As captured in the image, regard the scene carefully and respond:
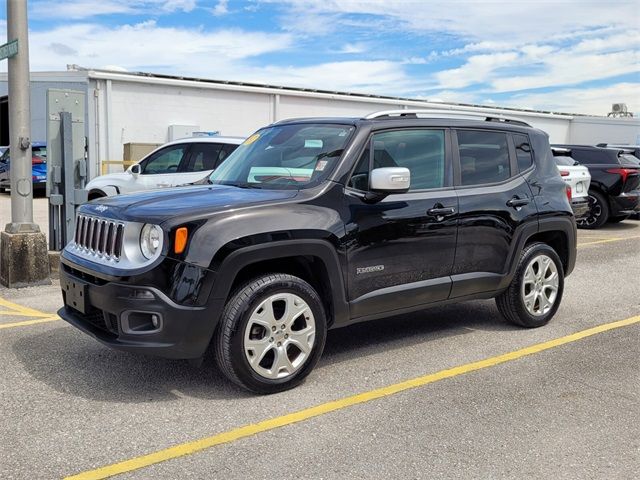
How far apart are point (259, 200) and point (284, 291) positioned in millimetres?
601

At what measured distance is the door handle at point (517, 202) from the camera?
565cm

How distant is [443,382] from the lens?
15.4ft

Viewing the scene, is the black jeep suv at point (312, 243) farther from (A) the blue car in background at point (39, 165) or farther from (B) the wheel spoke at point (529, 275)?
(A) the blue car in background at point (39, 165)

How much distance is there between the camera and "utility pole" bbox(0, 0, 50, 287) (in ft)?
24.7

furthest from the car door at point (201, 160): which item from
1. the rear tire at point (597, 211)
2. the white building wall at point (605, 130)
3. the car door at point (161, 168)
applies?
the white building wall at point (605, 130)

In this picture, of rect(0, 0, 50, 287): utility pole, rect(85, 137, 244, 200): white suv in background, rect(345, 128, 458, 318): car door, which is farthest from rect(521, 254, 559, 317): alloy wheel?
rect(85, 137, 244, 200): white suv in background

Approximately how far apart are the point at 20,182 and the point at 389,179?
16.2ft

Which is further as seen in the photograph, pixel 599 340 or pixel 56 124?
pixel 56 124

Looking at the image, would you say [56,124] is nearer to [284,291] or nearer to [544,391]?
[284,291]

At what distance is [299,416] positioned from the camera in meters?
4.07

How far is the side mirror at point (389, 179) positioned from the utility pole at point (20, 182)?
463 centimetres

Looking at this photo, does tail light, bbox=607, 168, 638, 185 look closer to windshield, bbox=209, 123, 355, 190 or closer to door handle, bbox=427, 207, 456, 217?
door handle, bbox=427, 207, 456, 217

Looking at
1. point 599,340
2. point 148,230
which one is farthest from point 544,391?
point 148,230

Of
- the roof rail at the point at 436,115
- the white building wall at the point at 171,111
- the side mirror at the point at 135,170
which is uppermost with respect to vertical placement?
the white building wall at the point at 171,111
